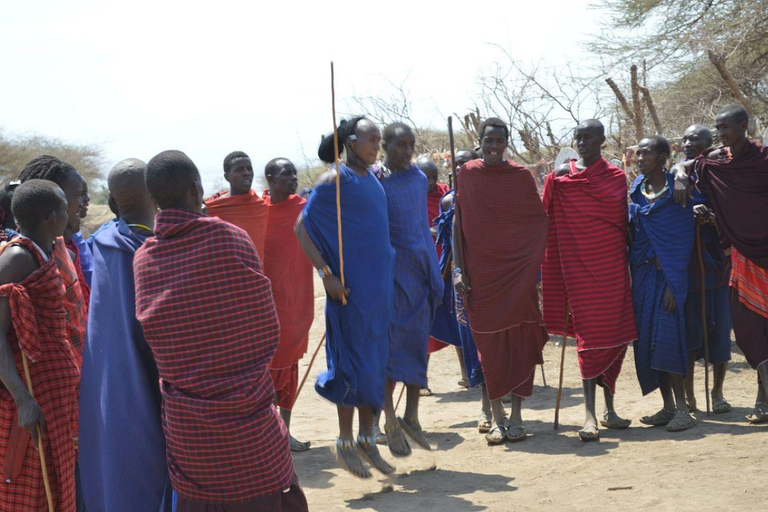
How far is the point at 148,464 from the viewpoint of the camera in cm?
344

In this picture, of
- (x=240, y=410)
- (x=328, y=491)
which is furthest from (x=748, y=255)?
(x=240, y=410)

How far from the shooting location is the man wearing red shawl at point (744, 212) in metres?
6.43

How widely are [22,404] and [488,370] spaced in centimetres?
371

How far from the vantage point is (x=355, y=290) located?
5445mm

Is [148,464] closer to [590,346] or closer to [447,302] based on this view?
[590,346]

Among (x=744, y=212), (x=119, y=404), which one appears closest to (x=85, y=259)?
(x=119, y=404)

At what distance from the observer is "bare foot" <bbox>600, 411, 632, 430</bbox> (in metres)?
6.73

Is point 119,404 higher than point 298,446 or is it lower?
higher

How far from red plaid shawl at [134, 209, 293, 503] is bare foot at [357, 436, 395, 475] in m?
2.28

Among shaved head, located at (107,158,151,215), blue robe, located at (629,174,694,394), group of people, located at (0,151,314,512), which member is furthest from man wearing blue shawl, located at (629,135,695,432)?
shaved head, located at (107,158,151,215)

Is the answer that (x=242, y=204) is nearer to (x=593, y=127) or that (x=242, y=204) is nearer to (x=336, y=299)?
(x=336, y=299)

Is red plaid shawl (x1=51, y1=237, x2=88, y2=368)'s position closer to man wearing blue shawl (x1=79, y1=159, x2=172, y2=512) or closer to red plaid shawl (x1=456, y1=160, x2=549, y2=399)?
man wearing blue shawl (x1=79, y1=159, x2=172, y2=512)

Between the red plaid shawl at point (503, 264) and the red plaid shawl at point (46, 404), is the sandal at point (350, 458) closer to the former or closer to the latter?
the red plaid shawl at point (503, 264)

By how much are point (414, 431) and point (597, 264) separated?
186 cm
